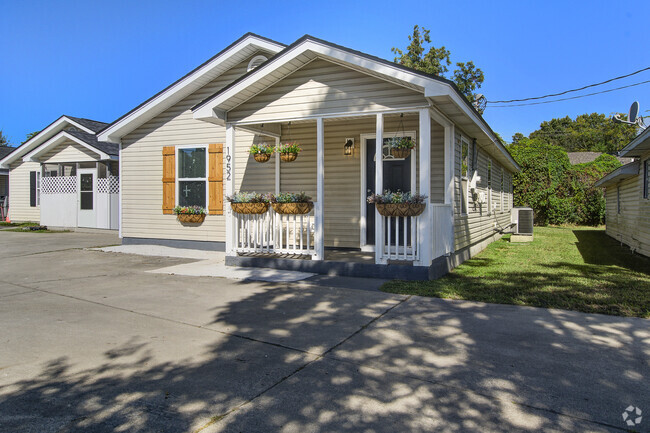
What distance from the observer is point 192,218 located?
998 cm

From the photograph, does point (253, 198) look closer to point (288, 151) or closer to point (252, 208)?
point (252, 208)

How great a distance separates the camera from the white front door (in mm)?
14594

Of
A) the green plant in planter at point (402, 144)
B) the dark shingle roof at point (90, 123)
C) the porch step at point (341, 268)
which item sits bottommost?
the porch step at point (341, 268)

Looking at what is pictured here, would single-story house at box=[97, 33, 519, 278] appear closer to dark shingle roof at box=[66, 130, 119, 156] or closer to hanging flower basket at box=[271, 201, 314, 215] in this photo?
hanging flower basket at box=[271, 201, 314, 215]

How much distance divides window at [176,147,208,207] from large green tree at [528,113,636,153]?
49.2 meters

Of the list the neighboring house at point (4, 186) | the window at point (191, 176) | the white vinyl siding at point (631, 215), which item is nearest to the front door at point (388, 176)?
the window at point (191, 176)

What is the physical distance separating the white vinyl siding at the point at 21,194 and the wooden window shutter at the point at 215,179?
11737 millimetres

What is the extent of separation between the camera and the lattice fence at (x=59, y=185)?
15.1 m

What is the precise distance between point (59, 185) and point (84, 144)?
2.65m

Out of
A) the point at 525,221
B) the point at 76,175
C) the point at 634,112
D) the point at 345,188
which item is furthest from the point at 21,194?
the point at 634,112

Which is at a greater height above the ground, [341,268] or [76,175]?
[76,175]

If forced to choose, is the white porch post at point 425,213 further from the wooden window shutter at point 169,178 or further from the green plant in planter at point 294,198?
the wooden window shutter at point 169,178

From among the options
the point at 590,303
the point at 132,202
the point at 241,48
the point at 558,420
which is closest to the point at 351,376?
the point at 558,420

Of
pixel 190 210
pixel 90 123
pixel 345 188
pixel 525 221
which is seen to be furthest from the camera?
pixel 90 123
